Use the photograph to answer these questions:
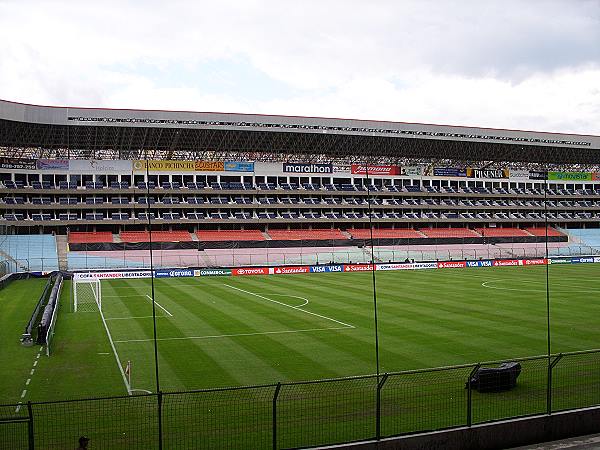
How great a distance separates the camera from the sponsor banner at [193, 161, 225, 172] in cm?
8950

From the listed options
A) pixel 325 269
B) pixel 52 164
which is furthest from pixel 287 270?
pixel 52 164

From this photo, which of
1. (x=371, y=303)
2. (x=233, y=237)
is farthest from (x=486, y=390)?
(x=233, y=237)

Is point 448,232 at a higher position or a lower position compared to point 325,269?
higher

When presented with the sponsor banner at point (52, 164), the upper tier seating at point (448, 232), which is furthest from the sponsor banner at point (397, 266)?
the sponsor banner at point (52, 164)

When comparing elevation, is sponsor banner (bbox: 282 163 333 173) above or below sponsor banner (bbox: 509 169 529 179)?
above

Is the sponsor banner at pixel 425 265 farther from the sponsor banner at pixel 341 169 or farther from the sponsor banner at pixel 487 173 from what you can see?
the sponsor banner at pixel 487 173

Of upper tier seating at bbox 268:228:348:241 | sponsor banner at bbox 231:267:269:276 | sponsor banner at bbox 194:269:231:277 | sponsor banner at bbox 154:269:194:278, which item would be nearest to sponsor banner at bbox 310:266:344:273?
sponsor banner at bbox 231:267:269:276

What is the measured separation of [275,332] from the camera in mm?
27969

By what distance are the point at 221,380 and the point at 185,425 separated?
211 inches

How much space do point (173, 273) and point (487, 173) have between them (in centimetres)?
6250

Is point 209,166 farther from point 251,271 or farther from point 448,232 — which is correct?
point 448,232

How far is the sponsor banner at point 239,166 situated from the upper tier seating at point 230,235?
8.99m

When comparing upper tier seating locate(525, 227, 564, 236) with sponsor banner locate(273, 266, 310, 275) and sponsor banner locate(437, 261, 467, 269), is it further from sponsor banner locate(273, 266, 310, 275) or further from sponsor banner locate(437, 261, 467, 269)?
sponsor banner locate(273, 266, 310, 275)

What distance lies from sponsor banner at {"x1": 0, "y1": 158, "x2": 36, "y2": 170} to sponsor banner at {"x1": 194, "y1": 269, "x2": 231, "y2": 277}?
34.8 metres
